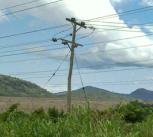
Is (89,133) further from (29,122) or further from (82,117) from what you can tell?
(29,122)

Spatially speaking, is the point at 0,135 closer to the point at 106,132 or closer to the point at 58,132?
the point at 58,132

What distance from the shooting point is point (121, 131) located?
13695mm

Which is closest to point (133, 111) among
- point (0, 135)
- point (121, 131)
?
point (0, 135)

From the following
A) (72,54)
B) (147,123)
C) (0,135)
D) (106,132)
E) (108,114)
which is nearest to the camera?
(106,132)

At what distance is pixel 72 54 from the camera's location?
49.2 m

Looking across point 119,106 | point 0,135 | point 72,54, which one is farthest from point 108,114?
point 72,54

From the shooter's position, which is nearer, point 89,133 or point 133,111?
point 89,133

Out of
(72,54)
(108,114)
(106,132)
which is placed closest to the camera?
(106,132)

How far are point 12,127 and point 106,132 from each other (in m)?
5.04

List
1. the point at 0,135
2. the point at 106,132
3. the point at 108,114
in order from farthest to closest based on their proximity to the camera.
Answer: the point at 0,135, the point at 108,114, the point at 106,132

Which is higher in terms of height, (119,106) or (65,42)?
(65,42)

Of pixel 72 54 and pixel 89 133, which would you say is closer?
pixel 89 133

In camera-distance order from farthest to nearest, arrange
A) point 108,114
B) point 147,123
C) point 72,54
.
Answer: point 72,54 < point 147,123 < point 108,114

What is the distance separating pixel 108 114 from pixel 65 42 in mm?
37054
